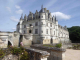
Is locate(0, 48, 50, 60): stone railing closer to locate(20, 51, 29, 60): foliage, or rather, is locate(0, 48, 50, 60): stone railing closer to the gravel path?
locate(20, 51, 29, 60): foliage

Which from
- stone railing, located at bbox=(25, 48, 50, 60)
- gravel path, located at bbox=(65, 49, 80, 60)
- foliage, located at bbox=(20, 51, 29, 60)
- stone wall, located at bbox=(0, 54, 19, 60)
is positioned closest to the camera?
stone railing, located at bbox=(25, 48, 50, 60)

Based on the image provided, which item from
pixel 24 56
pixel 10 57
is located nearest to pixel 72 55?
pixel 24 56

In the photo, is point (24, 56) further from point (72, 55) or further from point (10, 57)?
point (72, 55)

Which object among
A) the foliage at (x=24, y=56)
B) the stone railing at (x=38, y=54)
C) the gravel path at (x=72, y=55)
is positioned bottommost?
the gravel path at (x=72, y=55)

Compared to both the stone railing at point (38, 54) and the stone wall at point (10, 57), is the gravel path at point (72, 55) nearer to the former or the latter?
the stone railing at point (38, 54)

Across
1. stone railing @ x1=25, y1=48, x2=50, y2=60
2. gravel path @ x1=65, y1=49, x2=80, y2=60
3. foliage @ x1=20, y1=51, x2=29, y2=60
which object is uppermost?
stone railing @ x1=25, y1=48, x2=50, y2=60

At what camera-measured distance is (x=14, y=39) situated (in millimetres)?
19906

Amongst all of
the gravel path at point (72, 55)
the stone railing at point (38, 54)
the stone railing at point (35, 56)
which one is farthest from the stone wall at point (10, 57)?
the gravel path at point (72, 55)

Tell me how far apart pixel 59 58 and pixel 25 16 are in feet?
91.4

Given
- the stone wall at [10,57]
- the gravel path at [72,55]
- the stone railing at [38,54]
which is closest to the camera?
the stone railing at [38,54]

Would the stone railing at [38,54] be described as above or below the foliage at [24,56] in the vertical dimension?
above

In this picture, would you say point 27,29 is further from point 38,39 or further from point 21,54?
point 21,54

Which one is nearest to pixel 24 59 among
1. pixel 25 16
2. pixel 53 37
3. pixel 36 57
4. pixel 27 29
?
pixel 36 57

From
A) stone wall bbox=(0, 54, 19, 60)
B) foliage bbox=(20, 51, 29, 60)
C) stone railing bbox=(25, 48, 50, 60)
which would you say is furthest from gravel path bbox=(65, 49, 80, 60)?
stone wall bbox=(0, 54, 19, 60)
